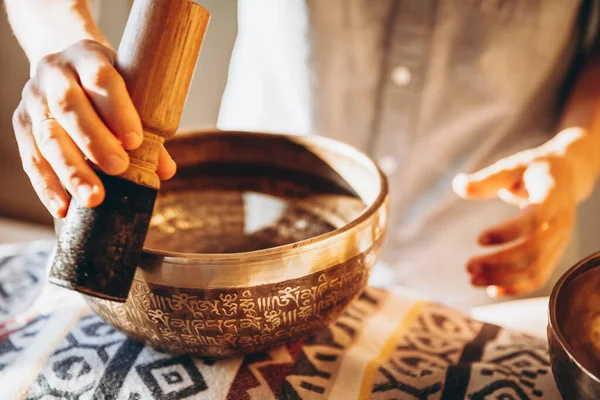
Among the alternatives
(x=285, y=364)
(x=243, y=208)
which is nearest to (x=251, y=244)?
(x=243, y=208)

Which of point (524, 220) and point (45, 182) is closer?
point (45, 182)

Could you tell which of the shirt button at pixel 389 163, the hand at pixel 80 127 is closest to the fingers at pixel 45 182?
the hand at pixel 80 127

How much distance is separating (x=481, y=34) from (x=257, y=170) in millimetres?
465

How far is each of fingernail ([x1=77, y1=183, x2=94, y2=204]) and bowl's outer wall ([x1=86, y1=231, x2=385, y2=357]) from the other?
0.08 metres

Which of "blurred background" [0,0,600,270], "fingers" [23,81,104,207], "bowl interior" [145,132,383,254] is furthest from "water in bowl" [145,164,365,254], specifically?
"blurred background" [0,0,600,270]

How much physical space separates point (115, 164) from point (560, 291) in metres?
0.37

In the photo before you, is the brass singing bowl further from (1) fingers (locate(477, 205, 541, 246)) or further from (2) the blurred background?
(2) the blurred background

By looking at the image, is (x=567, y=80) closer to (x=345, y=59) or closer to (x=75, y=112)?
(x=345, y=59)

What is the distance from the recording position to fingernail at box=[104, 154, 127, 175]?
0.44 meters

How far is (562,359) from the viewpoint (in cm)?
42

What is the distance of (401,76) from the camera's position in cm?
100

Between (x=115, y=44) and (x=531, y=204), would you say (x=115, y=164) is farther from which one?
(x=115, y=44)

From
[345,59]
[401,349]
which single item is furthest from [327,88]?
[401,349]

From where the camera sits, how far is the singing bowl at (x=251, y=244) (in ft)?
1.48
